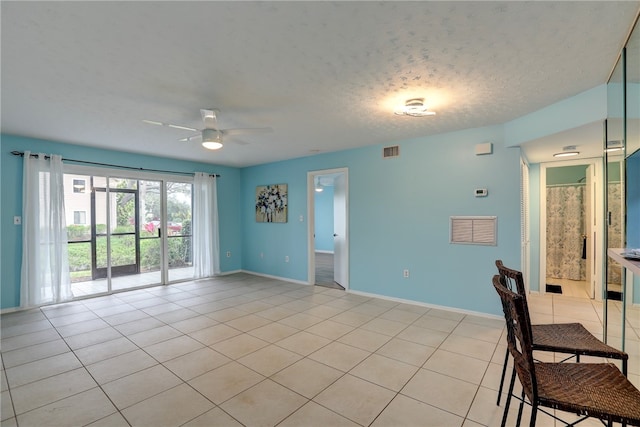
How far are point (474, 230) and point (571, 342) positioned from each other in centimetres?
232

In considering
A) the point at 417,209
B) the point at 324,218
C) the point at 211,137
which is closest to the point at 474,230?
the point at 417,209

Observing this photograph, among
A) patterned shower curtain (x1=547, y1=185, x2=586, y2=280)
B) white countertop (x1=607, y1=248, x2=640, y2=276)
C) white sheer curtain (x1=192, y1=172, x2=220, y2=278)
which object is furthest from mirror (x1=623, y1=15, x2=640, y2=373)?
white sheer curtain (x1=192, y1=172, x2=220, y2=278)

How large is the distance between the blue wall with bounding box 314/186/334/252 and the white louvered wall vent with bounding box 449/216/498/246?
6858 mm

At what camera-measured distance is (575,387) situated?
4.50 feet

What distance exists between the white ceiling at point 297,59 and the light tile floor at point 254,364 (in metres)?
2.50

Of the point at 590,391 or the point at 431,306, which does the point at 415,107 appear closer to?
the point at 590,391

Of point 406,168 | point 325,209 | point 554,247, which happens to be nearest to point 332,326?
point 406,168

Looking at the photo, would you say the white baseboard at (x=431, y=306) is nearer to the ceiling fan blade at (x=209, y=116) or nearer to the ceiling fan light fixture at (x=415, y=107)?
the ceiling fan light fixture at (x=415, y=107)

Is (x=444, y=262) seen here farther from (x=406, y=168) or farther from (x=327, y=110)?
(x=327, y=110)

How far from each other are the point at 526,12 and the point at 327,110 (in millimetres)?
1900

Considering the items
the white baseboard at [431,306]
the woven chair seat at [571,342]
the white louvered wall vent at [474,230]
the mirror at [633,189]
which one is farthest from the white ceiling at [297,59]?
the white baseboard at [431,306]

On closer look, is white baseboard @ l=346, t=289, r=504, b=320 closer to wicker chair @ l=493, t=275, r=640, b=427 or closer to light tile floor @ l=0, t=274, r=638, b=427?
light tile floor @ l=0, t=274, r=638, b=427

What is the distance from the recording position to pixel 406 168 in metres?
4.48

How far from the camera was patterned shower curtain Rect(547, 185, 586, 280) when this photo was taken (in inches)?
229
